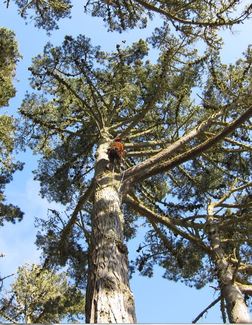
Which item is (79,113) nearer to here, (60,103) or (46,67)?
(60,103)

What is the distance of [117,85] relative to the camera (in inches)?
379

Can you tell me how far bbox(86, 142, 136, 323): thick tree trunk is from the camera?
4025 millimetres

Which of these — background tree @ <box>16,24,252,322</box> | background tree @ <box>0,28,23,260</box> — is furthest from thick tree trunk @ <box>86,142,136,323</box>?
background tree @ <box>0,28,23,260</box>

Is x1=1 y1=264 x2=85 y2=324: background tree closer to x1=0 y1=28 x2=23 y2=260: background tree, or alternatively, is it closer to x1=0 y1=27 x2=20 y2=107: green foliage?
x1=0 y1=28 x2=23 y2=260: background tree

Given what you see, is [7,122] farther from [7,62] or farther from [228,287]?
[228,287]

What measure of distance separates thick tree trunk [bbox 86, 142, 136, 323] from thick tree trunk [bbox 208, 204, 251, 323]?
2.14 m

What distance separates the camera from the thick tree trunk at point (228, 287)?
6.09 m

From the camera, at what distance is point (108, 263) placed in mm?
4680


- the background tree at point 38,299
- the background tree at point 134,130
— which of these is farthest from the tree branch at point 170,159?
the background tree at point 38,299

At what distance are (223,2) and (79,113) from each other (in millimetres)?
4467

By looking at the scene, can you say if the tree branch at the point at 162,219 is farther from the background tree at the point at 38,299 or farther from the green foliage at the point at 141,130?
the background tree at the point at 38,299

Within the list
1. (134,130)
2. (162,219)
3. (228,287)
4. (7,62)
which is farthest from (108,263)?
(7,62)

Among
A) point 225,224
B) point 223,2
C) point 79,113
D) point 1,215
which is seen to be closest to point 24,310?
point 1,215

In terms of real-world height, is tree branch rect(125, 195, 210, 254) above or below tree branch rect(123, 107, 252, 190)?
above
